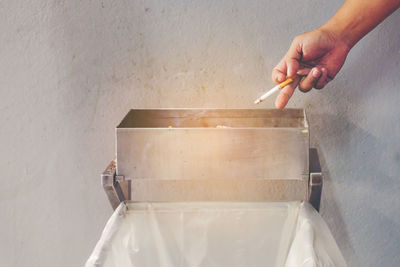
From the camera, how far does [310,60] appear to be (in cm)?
77

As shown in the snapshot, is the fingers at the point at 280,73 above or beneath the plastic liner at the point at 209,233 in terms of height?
above

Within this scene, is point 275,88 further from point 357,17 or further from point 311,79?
point 357,17

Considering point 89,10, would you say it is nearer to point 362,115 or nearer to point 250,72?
point 250,72

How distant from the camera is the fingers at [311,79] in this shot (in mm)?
714

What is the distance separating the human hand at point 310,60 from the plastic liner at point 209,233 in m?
0.26

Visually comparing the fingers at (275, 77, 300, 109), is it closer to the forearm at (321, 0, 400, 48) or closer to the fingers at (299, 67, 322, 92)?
the fingers at (299, 67, 322, 92)

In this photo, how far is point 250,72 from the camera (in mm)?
866

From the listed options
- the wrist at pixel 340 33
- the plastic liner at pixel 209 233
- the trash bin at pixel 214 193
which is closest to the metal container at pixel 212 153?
the trash bin at pixel 214 193

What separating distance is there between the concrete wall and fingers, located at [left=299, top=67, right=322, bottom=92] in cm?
13

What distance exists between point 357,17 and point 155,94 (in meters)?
0.51

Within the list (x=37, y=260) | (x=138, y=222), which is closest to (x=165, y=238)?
(x=138, y=222)

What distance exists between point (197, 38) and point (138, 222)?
475 millimetres

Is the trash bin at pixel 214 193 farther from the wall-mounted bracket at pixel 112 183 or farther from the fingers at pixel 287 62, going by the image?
the fingers at pixel 287 62

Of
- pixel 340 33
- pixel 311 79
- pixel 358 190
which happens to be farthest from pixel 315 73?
pixel 358 190
